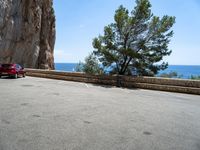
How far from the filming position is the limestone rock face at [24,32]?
122 ft

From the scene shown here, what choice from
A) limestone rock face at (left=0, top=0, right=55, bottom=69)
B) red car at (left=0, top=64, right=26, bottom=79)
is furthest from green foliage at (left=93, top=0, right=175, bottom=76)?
limestone rock face at (left=0, top=0, right=55, bottom=69)

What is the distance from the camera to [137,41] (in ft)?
64.6

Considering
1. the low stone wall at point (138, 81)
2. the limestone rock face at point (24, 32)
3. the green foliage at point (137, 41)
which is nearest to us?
the low stone wall at point (138, 81)

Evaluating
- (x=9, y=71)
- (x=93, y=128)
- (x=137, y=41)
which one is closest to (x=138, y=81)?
(x=137, y=41)

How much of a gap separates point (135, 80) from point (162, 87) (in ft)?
7.49

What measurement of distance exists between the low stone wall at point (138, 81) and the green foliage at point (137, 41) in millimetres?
2692

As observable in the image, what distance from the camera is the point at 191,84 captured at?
14.5m

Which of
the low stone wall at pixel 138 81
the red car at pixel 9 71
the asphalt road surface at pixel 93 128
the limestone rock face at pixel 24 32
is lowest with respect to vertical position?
the asphalt road surface at pixel 93 128

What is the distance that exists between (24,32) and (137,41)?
26.5 metres

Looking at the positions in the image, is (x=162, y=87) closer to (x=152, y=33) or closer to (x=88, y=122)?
(x=152, y=33)

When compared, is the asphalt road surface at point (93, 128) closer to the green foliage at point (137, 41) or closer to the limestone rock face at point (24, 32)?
the green foliage at point (137, 41)

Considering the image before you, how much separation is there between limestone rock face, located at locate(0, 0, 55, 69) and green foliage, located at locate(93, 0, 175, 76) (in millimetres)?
24122

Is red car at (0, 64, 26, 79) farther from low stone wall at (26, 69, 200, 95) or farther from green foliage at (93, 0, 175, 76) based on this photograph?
green foliage at (93, 0, 175, 76)

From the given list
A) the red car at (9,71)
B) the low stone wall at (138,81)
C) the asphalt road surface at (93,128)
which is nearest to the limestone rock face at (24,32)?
the red car at (9,71)
